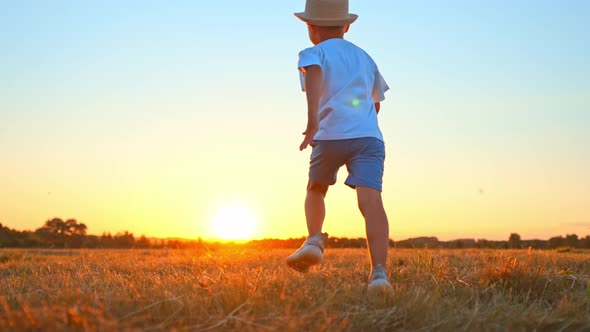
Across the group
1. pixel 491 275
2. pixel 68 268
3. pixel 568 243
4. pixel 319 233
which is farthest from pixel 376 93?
pixel 568 243

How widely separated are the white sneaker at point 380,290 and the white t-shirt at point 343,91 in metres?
0.96

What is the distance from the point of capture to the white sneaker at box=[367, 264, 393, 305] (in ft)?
9.72

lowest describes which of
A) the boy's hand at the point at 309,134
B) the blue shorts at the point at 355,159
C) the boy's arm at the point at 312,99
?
the blue shorts at the point at 355,159

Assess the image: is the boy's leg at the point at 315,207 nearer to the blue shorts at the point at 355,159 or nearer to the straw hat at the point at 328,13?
the blue shorts at the point at 355,159

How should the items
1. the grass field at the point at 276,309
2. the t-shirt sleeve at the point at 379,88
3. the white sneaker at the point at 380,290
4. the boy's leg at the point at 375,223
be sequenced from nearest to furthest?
the grass field at the point at 276,309 < the white sneaker at the point at 380,290 < the boy's leg at the point at 375,223 < the t-shirt sleeve at the point at 379,88

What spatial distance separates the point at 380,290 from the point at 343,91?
5.14 ft

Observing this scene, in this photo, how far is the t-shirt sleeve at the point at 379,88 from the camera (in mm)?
4590

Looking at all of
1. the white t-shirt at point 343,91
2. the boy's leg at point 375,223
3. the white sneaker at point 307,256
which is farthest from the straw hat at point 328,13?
the white sneaker at point 307,256

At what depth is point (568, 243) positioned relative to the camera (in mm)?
20406

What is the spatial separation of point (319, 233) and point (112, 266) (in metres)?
2.88

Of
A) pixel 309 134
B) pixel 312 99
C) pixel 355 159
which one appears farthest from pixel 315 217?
pixel 312 99

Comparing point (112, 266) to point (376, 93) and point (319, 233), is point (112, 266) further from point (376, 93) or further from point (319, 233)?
point (376, 93)

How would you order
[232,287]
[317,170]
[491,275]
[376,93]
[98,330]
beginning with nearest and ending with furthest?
1. [98,330]
2. [232,287]
3. [491,275]
4. [317,170]
5. [376,93]

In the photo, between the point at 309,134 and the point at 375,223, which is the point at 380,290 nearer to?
the point at 375,223
